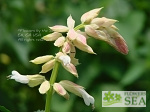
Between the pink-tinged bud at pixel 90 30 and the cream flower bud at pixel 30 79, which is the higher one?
the pink-tinged bud at pixel 90 30

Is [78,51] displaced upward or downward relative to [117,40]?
upward

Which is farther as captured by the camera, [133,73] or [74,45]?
[133,73]

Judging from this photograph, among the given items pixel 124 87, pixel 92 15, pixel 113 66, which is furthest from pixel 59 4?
pixel 92 15

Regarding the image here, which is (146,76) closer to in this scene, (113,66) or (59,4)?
(113,66)

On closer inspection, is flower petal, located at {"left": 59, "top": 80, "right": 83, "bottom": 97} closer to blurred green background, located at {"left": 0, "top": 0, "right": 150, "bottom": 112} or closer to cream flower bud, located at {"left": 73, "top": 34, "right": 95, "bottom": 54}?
cream flower bud, located at {"left": 73, "top": 34, "right": 95, "bottom": 54}

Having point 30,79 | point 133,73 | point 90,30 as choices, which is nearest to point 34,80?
point 30,79
